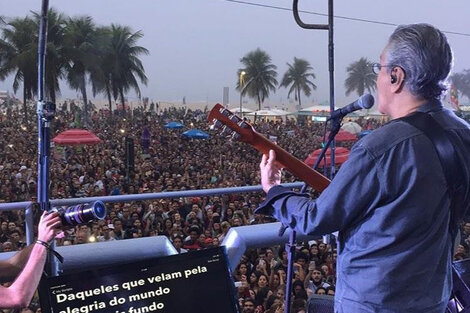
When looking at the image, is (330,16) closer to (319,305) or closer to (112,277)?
(319,305)

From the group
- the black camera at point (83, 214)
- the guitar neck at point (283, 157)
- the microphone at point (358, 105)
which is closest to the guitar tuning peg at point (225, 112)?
the guitar neck at point (283, 157)

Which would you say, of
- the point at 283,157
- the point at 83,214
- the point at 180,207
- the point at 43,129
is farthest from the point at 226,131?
the point at 180,207

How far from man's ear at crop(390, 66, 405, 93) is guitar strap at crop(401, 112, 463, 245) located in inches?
3.0

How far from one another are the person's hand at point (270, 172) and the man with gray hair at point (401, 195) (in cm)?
15

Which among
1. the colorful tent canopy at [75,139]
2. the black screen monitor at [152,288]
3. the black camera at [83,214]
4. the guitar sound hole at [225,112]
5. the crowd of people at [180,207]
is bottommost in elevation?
the crowd of people at [180,207]

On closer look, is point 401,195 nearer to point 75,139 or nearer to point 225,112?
point 225,112

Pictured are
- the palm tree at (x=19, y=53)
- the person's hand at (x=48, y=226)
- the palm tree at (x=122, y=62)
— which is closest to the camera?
the person's hand at (x=48, y=226)

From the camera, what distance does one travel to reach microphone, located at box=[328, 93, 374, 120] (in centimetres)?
155

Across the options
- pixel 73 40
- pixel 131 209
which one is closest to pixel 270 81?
pixel 73 40

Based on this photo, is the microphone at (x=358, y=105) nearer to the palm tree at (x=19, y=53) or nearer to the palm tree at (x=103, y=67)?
the palm tree at (x=19, y=53)

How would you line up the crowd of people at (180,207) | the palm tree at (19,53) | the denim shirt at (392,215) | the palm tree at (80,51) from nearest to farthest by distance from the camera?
the denim shirt at (392,215) → the crowd of people at (180,207) → the palm tree at (19,53) → the palm tree at (80,51)

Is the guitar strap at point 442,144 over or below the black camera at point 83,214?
over

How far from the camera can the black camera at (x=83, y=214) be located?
1.60 meters

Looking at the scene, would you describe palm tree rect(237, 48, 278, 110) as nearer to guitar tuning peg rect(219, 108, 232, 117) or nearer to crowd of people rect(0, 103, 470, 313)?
crowd of people rect(0, 103, 470, 313)
